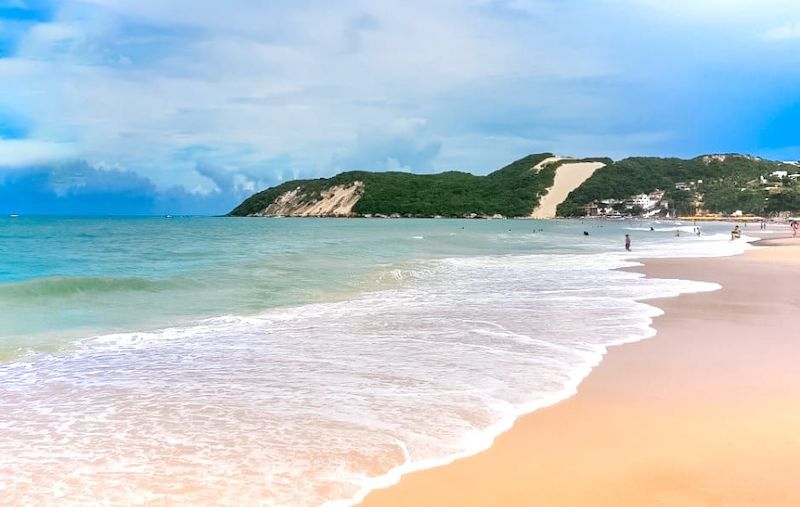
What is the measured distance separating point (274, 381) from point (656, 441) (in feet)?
13.8

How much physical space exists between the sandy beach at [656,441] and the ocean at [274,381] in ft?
1.12

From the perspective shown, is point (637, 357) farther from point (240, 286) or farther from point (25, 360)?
point (240, 286)

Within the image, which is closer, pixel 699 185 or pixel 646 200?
pixel 699 185

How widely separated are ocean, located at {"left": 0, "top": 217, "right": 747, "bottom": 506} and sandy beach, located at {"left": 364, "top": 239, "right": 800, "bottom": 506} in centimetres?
34

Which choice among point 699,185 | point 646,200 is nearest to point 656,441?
point 646,200

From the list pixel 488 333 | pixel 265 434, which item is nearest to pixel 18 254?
pixel 488 333

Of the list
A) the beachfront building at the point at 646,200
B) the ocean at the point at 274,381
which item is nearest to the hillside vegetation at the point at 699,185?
the beachfront building at the point at 646,200

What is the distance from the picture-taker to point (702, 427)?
568cm

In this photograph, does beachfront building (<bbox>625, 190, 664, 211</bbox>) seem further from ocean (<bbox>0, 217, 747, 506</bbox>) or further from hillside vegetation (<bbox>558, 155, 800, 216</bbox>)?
ocean (<bbox>0, 217, 747, 506</bbox>)

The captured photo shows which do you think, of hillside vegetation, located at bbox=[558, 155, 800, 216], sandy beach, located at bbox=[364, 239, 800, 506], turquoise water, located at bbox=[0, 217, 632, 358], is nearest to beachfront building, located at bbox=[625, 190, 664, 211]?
hillside vegetation, located at bbox=[558, 155, 800, 216]

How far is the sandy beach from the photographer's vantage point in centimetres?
436

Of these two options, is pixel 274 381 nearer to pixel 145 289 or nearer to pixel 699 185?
pixel 145 289

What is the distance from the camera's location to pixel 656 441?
210 inches

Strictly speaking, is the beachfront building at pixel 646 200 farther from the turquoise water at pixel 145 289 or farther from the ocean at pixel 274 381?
the ocean at pixel 274 381
